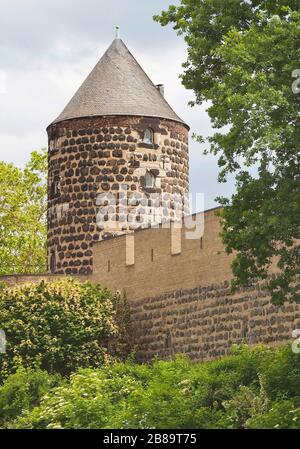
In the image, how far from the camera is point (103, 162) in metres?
44.9

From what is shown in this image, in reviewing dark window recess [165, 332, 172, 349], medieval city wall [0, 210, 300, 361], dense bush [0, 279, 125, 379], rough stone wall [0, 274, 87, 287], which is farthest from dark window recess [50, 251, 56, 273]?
dark window recess [165, 332, 172, 349]

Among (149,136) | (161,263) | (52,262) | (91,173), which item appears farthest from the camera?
A: (52,262)

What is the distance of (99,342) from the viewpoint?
3997cm

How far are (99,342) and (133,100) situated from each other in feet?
27.8

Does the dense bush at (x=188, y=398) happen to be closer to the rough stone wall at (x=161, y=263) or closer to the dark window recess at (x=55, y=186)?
the rough stone wall at (x=161, y=263)

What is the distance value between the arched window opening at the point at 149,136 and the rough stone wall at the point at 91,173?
10cm

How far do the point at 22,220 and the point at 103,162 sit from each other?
1082 centimetres

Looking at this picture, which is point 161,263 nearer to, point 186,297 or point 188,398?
point 186,297

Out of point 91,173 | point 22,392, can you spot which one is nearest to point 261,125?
point 22,392

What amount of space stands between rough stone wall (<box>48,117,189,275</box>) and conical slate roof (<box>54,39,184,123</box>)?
0.29m

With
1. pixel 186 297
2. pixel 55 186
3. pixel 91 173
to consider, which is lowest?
pixel 186 297
